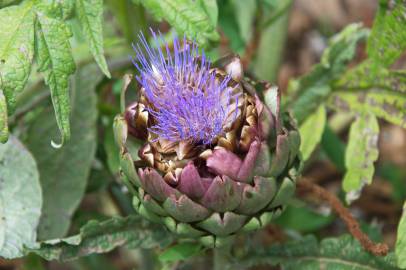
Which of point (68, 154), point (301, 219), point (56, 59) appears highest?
point (56, 59)

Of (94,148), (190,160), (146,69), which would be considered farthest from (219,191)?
(94,148)

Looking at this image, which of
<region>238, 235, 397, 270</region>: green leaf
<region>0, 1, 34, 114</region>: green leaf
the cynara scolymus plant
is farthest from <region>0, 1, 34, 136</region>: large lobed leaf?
<region>238, 235, 397, 270</region>: green leaf

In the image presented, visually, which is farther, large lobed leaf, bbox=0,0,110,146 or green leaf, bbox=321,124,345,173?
green leaf, bbox=321,124,345,173

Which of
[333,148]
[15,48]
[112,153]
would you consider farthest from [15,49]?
[333,148]

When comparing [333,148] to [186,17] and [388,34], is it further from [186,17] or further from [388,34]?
[186,17]

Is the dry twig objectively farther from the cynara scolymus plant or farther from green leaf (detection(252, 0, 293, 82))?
green leaf (detection(252, 0, 293, 82))
